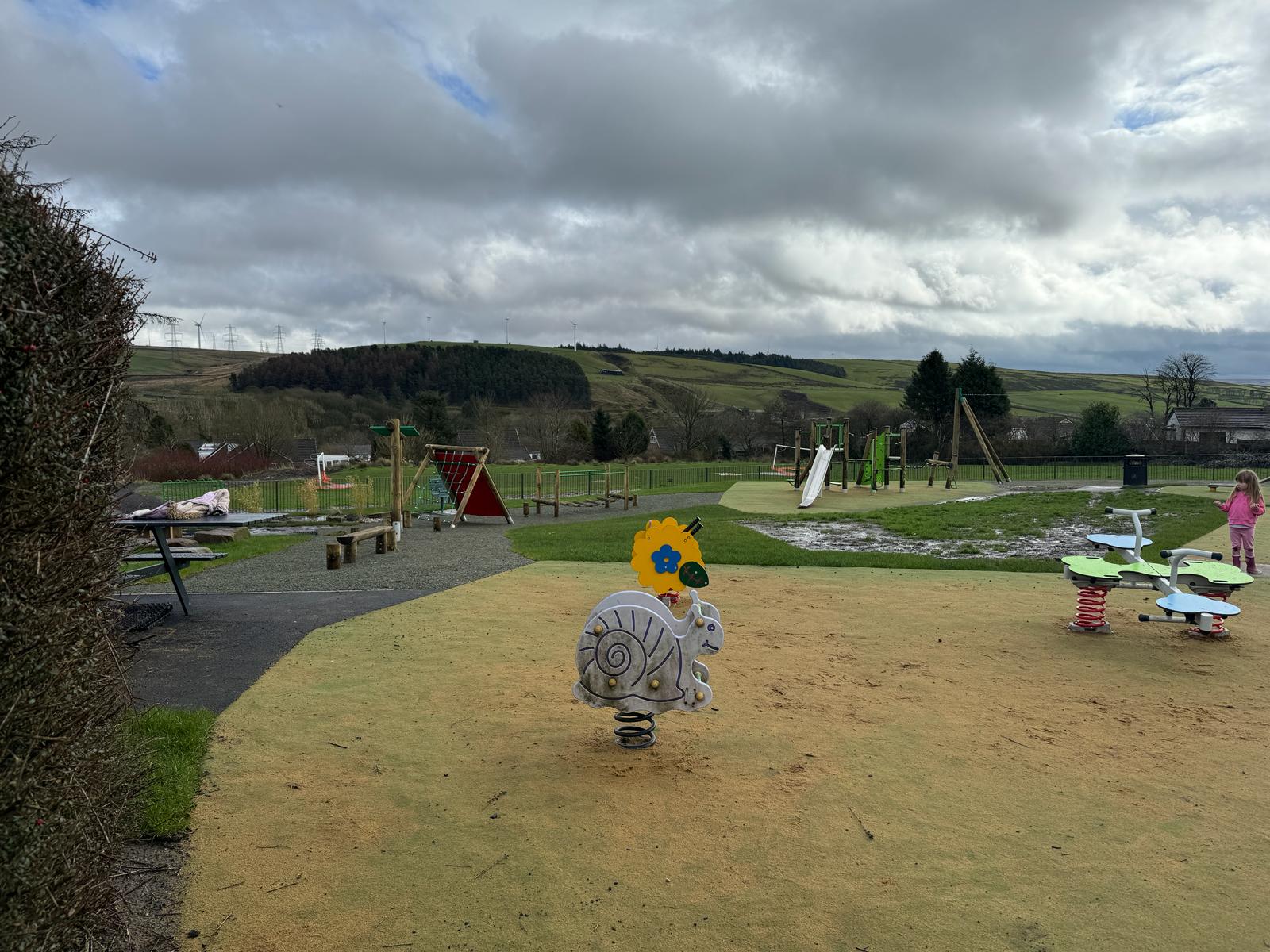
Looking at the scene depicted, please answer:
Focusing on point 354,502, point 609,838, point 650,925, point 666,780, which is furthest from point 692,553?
point 354,502

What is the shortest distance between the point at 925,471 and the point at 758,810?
159ft

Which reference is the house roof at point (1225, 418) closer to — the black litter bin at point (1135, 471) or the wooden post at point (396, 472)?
the black litter bin at point (1135, 471)

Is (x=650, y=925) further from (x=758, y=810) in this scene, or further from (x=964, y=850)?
(x=964, y=850)

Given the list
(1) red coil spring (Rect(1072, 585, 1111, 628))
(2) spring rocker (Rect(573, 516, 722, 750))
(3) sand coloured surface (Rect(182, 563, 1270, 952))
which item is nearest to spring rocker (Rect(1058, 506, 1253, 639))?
(1) red coil spring (Rect(1072, 585, 1111, 628))

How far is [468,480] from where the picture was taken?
888 inches

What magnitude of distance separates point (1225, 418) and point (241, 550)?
75.8 meters

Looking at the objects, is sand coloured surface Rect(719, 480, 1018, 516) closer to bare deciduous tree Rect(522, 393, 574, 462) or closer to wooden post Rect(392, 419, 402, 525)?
wooden post Rect(392, 419, 402, 525)

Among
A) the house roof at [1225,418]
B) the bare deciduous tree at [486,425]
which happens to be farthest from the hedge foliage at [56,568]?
the house roof at [1225,418]

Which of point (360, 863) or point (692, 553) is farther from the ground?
point (692, 553)

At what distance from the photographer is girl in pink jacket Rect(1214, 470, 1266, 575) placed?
11.5m

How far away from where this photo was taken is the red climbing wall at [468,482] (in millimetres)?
22641

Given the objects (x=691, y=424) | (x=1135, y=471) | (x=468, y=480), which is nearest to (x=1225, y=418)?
(x=691, y=424)

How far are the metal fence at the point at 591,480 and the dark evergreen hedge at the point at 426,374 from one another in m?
50.8

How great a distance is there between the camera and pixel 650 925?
144 inches
